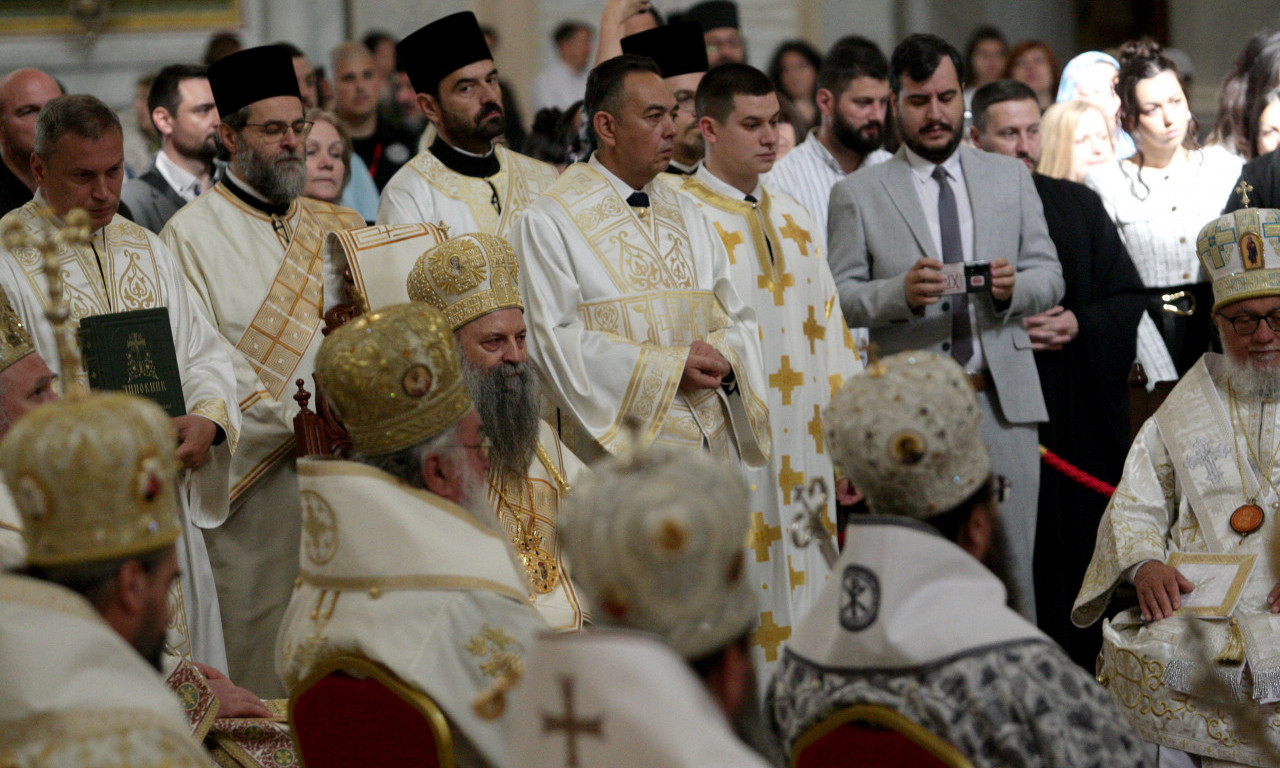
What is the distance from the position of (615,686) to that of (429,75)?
174 inches

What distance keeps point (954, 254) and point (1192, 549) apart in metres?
1.99

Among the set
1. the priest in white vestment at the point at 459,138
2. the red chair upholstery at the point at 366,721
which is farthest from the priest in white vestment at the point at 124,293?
the red chair upholstery at the point at 366,721

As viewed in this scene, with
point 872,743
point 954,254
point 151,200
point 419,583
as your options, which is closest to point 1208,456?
point 954,254

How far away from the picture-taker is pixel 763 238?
6.14m

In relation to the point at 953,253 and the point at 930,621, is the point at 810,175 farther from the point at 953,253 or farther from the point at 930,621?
the point at 930,621

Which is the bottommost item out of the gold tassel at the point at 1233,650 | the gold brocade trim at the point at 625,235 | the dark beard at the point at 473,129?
the gold tassel at the point at 1233,650

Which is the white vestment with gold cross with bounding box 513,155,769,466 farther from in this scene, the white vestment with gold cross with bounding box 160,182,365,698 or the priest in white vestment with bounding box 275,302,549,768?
the priest in white vestment with bounding box 275,302,549,768

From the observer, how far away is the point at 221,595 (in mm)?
5555

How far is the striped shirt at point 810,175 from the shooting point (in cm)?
755

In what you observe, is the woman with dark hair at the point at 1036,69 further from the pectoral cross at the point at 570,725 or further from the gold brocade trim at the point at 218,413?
the pectoral cross at the point at 570,725

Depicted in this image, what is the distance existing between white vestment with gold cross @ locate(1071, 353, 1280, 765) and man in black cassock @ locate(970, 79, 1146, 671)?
5.63 feet

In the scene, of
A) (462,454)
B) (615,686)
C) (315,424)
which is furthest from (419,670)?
(315,424)

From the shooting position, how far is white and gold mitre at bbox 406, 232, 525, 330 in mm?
4469

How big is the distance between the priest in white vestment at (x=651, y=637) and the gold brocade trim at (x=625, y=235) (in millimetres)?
3211
